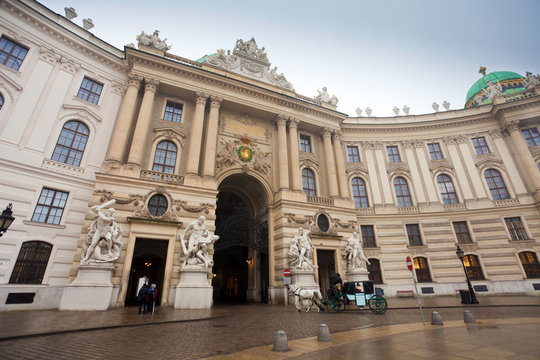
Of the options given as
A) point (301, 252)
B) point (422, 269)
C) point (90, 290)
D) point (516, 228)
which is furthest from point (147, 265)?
point (516, 228)

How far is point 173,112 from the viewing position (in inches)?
830

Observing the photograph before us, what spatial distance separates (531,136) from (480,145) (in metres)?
4.48

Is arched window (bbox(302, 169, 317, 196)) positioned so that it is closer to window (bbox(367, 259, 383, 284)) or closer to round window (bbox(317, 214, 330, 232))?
round window (bbox(317, 214, 330, 232))

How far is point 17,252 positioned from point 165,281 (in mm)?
7667

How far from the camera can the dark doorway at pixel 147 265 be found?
49.7 ft

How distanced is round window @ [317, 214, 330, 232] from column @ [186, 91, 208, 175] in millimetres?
10484

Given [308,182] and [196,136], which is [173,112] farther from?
[308,182]

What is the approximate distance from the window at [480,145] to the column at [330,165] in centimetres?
1588

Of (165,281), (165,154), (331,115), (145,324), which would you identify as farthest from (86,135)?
(331,115)

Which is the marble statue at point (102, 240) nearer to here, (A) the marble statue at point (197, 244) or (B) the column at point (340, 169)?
(A) the marble statue at point (197, 244)

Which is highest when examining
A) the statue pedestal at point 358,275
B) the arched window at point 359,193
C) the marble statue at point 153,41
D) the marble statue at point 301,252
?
the marble statue at point 153,41

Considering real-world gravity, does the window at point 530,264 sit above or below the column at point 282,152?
below

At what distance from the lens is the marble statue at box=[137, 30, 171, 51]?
2033cm

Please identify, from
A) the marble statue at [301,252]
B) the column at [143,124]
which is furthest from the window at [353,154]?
the column at [143,124]
